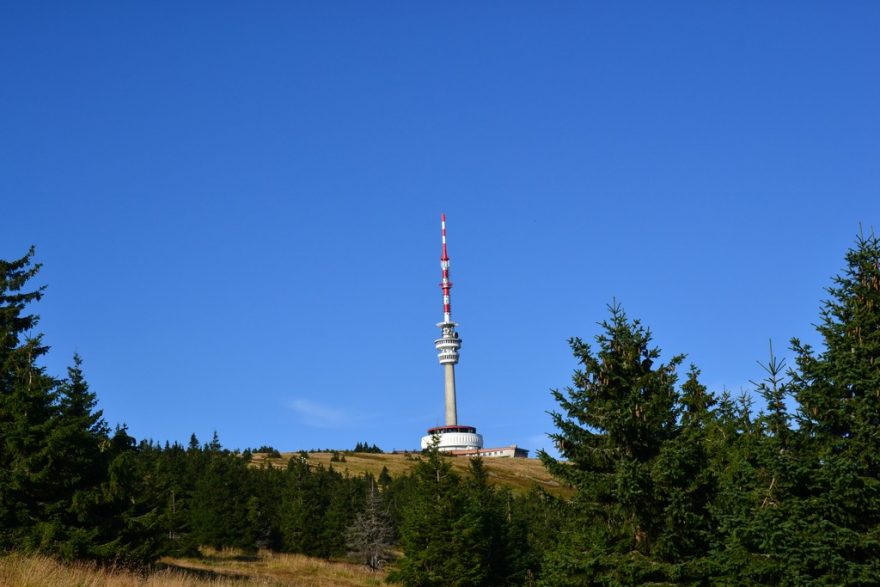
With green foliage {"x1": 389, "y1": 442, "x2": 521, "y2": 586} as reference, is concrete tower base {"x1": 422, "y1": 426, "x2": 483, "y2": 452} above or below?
above

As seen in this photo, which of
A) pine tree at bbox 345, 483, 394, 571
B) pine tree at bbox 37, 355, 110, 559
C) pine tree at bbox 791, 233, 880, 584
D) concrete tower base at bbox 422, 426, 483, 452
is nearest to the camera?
pine tree at bbox 791, 233, 880, 584

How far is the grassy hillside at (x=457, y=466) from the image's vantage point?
127812 mm

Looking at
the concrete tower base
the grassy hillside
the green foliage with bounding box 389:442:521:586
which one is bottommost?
the green foliage with bounding box 389:442:521:586

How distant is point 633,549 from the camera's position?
67.6 feet

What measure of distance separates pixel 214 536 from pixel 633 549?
48123 mm

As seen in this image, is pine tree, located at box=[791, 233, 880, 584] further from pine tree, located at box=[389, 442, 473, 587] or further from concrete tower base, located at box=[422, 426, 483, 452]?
concrete tower base, located at box=[422, 426, 483, 452]

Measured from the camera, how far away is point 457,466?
143 m

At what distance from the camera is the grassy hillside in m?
128

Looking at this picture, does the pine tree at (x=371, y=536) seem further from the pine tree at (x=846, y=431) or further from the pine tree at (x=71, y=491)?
the pine tree at (x=846, y=431)

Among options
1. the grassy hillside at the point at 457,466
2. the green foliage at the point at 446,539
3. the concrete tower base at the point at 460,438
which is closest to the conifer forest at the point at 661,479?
the green foliage at the point at 446,539

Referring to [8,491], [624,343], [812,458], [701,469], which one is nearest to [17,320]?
[8,491]

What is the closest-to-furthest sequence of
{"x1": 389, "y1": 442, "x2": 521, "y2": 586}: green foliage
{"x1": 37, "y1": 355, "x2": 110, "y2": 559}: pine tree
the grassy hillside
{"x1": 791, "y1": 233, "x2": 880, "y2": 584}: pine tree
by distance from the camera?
{"x1": 791, "y1": 233, "x2": 880, "y2": 584}: pine tree, {"x1": 37, "y1": 355, "x2": 110, "y2": 559}: pine tree, {"x1": 389, "y1": 442, "x2": 521, "y2": 586}: green foliage, the grassy hillside

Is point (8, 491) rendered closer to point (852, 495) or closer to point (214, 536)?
point (852, 495)

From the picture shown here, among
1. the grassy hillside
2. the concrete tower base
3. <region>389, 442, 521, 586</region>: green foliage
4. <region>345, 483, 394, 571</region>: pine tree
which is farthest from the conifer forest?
the concrete tower base
